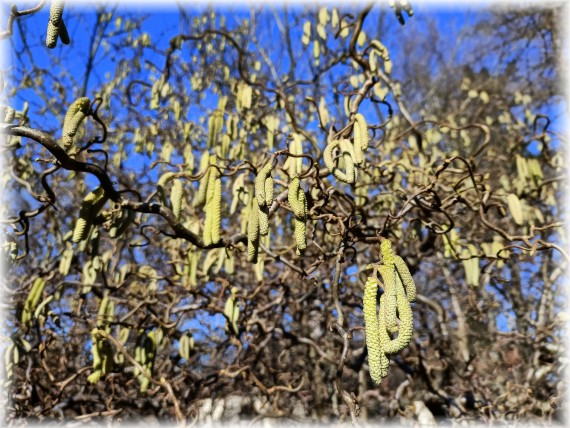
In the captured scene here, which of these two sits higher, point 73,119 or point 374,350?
point 73,119

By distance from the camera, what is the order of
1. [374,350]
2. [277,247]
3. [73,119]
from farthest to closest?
[277,247] < [73,119] < [374,350]

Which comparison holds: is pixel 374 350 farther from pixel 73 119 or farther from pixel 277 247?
pixel 277 247

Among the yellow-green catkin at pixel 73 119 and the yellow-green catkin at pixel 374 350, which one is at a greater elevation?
the yellow-green catkin at pixel 73 119

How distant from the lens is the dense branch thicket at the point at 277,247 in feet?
5.34

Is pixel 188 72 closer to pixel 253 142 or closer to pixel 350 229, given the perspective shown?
pixel 253 142

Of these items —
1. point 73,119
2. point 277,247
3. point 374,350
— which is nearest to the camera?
point 374,350

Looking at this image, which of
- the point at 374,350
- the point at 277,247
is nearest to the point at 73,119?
the point at 374,350

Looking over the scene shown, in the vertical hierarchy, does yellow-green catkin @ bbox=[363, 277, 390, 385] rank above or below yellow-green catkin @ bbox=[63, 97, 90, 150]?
below

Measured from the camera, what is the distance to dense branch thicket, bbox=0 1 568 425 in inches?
64.1

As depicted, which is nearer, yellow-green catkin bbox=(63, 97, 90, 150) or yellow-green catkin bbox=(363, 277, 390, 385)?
yellow-green catkin bbox=(363, 277, 390, 385)

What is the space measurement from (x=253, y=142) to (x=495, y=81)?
4.01 metres

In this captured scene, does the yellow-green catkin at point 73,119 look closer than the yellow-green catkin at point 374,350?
No

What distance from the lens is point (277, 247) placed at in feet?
11.5

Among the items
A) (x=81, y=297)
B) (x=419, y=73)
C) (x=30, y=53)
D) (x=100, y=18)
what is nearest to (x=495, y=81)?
(x=419, y=73)
